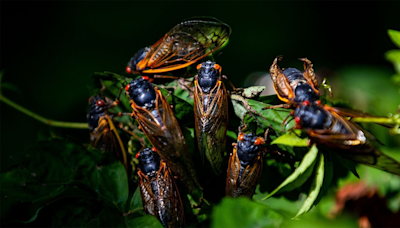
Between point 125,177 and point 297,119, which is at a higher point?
point 297,119

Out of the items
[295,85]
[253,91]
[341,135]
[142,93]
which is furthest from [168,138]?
[341,135]

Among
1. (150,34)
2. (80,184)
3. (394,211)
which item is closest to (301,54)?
(150,34)

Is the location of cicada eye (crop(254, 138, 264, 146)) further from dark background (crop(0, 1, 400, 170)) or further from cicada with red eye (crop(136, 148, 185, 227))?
dark background (crop(0, 1, 400, 170))

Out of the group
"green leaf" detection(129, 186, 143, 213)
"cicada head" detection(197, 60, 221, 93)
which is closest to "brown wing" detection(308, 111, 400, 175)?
"cicada head" detection(197, 60, 221, 93)

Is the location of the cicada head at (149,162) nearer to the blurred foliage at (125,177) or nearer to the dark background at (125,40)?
the blurred foliage at (125,177)

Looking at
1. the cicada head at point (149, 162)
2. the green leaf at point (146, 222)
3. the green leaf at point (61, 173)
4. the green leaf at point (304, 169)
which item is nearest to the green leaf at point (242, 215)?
the green leaf at point (304, 169)

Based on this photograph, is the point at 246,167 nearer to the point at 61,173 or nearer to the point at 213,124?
the point at 213,124

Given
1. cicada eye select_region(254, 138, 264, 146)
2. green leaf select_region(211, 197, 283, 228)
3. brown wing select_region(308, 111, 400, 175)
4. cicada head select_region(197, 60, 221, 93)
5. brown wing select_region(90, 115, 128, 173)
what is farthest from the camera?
brown wing select_region(90, 115, 128, 173)
